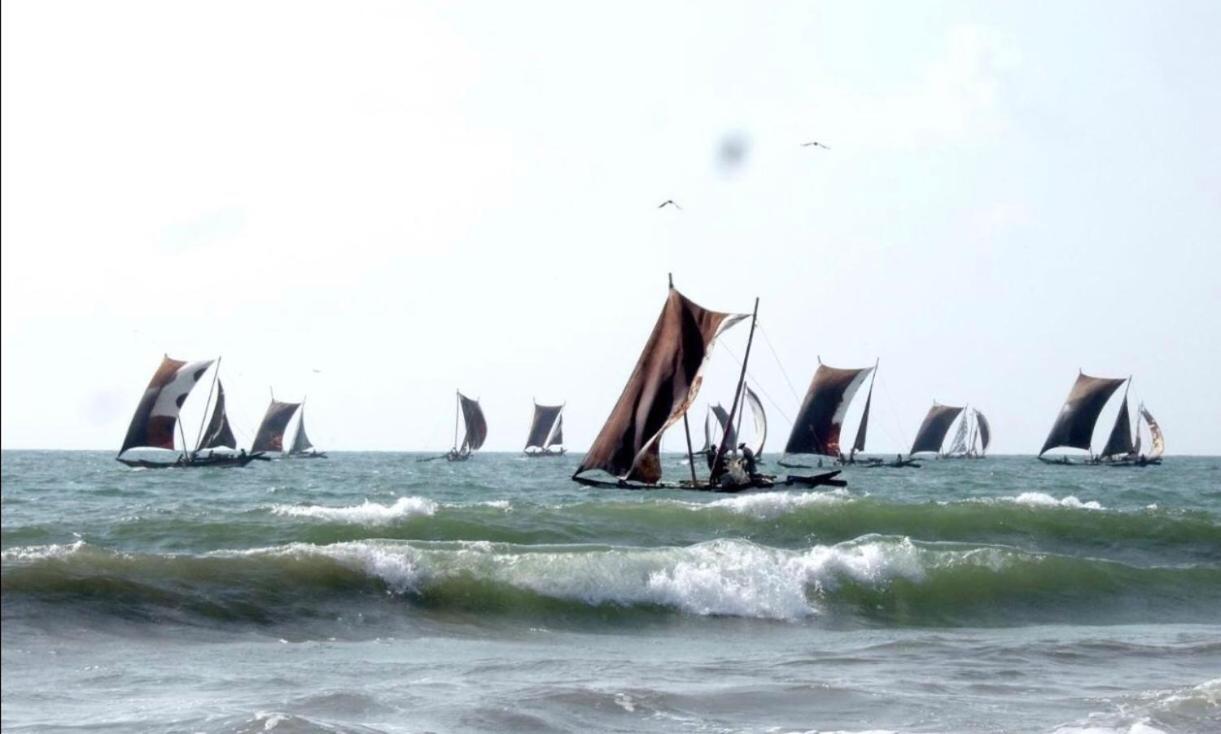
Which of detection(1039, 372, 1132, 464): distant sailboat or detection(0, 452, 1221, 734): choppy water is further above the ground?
detection(1039, 372, 1132, 464): distant sailboat

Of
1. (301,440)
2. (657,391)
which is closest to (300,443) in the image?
(301,440)

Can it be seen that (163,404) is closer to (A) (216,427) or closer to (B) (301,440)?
(A) (216,427)

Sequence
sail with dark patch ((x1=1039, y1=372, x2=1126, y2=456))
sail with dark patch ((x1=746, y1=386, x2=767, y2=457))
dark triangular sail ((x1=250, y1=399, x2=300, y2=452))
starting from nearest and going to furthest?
sail with dark patch ((x1=746, y1=386, x2=767, y2=457)), sail with dark patch ((x1=1039, y1=372, x2=1126, y2=456)), dark triangular sail ((x1=250, y1=399, x2=300, y2=452))

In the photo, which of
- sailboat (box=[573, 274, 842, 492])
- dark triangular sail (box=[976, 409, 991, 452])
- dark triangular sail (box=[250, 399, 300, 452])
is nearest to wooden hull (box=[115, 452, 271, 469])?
dark triangular sail (box=[250, 399, 300, 452])

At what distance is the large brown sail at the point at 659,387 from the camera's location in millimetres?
29625

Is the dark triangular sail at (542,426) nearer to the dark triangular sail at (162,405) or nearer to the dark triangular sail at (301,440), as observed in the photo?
the dark triangular sail at (301,440)

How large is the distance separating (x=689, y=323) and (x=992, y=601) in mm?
10591

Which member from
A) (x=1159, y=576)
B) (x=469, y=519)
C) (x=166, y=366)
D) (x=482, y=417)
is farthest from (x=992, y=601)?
(x=482, y=417)

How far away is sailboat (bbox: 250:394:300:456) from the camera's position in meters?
98.1

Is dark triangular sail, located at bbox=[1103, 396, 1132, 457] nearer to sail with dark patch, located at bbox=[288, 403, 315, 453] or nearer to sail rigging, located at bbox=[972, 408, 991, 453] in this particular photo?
sail rigging, located at bbox=[972, 408, 991, 453]

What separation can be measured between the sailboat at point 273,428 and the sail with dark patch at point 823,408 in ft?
147

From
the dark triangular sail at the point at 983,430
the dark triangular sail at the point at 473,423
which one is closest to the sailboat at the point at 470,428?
the dark triangular sail at the point at 473,423

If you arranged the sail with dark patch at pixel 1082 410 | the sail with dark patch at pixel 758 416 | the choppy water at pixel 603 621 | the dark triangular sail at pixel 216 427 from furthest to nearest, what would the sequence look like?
the sail with dark patch at pixel 1082 410 → the dark triangular sail at pixel 216 427 → the sail with dark patch at pixel 758 416 → the choppy water at pixel 603 621

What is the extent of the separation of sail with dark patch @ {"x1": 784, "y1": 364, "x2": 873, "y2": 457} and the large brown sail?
37.7m
